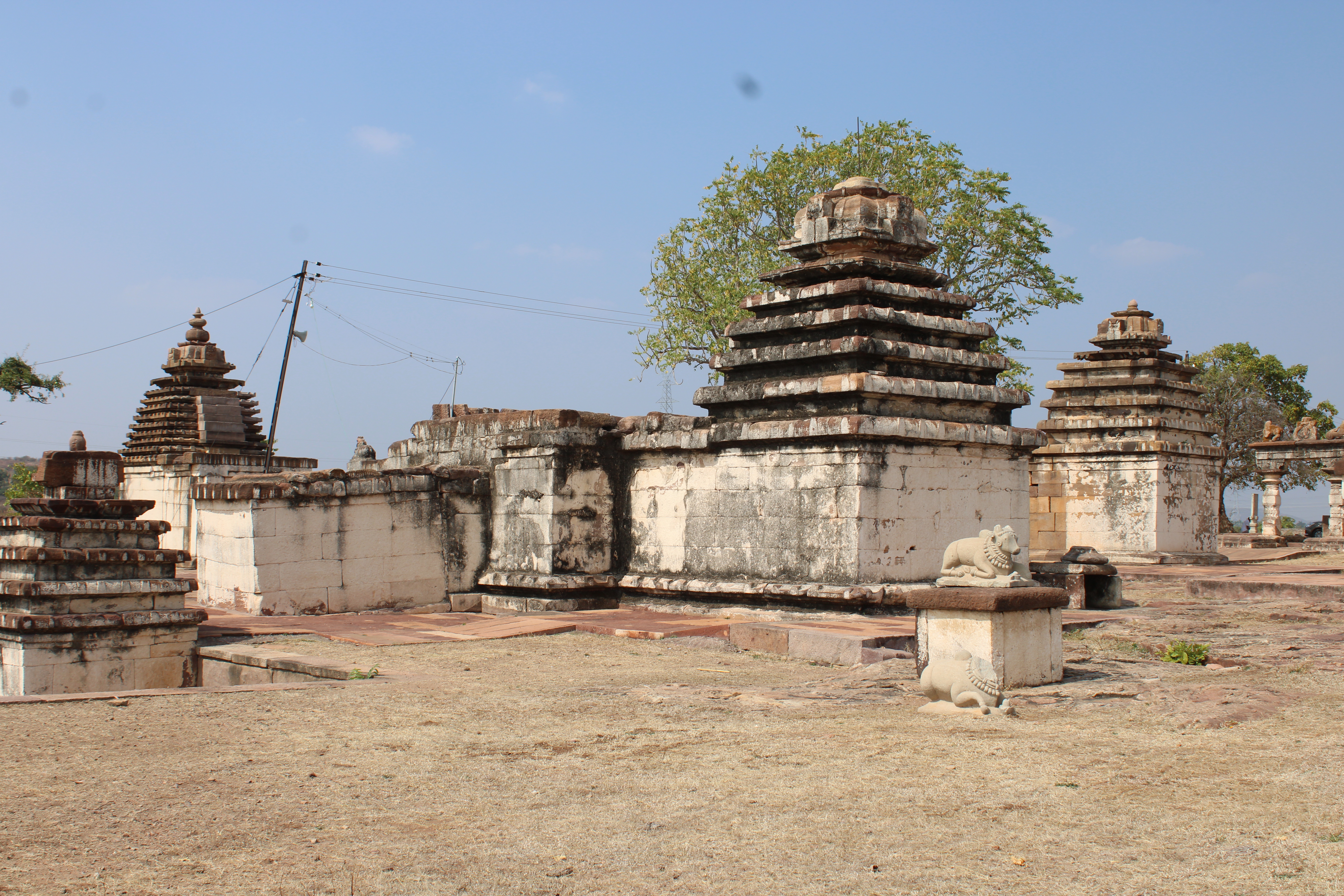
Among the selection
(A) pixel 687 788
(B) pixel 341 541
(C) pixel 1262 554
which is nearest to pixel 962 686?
(A) pixel 687 788

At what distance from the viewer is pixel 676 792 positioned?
4336mm

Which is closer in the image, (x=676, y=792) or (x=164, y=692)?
(x=676, y=792)

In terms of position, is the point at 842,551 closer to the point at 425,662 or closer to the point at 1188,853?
the point at 425,662

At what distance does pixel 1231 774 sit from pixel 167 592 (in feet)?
25.8

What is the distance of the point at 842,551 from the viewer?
9.31m

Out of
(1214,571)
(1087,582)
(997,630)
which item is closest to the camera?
(997,630)

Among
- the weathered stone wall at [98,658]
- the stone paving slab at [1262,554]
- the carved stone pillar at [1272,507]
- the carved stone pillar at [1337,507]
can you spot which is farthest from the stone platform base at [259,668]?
the carved stone pillar at [1337,507]

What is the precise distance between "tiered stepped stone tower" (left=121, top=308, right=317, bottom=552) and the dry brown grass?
22186 millimetres

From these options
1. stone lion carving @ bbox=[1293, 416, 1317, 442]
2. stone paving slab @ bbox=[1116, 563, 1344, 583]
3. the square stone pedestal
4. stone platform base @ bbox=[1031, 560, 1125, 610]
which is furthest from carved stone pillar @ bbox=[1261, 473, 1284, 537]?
the square stone pedestal

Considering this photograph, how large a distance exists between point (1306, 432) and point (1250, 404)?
797 centimetres

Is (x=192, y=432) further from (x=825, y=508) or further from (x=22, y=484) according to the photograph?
(x=825, y=508)

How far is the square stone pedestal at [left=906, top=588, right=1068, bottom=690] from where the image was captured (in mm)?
6363

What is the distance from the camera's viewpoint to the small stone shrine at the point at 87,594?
8688 millimetres

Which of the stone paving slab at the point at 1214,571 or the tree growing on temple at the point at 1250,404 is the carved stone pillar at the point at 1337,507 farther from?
the stone paving slab at the point at 1214,571
